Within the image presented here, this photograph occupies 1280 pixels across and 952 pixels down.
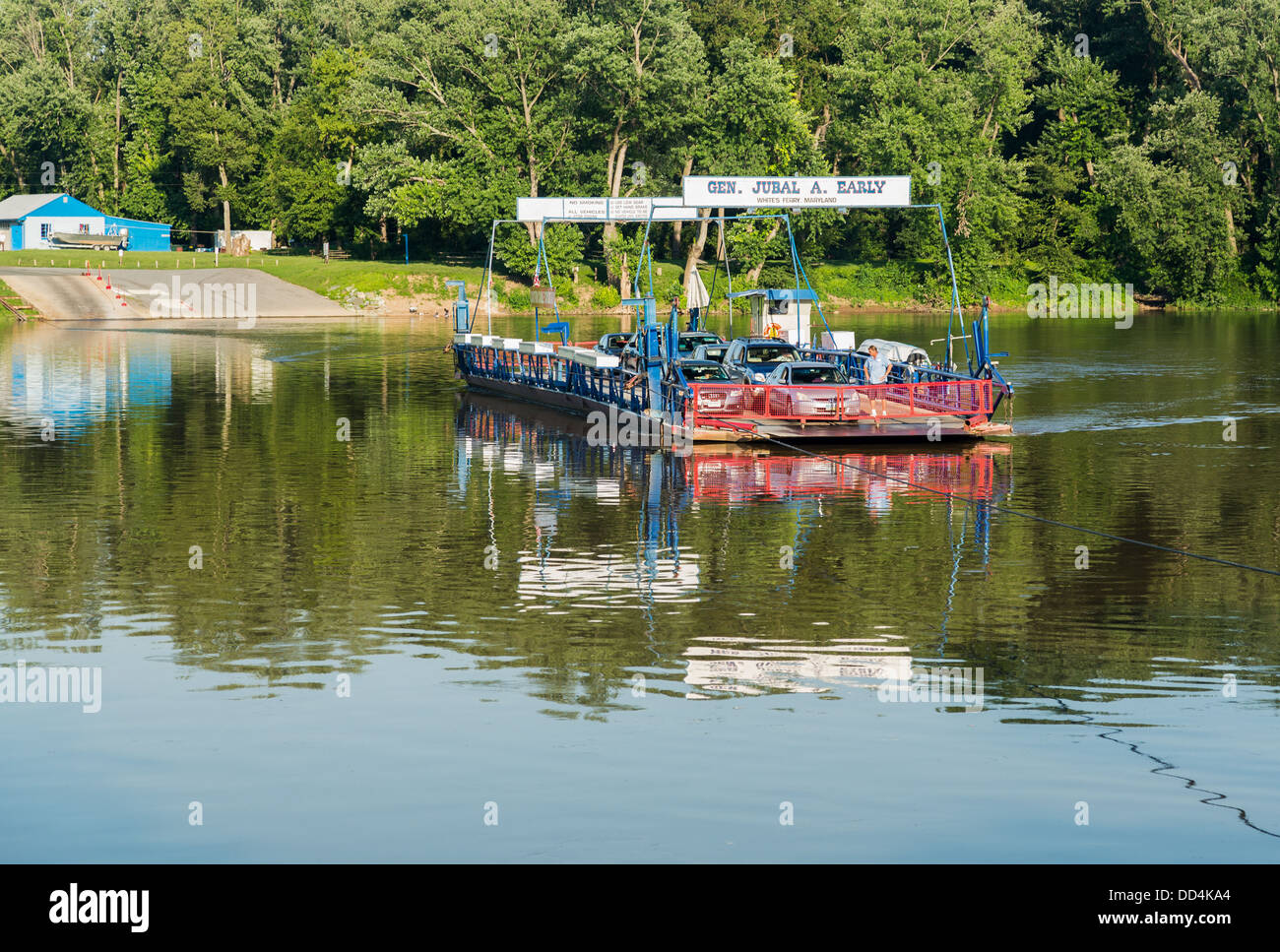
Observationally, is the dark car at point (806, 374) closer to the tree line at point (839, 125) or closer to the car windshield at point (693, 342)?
the car windshield at point (693, 342)

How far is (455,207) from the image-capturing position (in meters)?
104

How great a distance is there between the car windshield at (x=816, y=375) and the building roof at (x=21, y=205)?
111747 mm

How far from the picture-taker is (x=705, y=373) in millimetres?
36844

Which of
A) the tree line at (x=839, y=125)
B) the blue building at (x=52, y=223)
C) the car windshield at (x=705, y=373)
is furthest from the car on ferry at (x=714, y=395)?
the blue building at (x=52, y=223)

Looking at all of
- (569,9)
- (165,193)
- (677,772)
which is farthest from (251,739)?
(165,193)

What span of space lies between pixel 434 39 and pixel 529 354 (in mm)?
64782

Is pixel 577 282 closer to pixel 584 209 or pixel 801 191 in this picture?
pixel 584 209

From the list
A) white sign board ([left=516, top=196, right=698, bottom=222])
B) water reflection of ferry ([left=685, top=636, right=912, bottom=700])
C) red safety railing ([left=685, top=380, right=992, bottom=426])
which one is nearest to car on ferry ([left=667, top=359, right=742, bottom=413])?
red safety railing ([left=685, top=380, right=992, bottom=426])

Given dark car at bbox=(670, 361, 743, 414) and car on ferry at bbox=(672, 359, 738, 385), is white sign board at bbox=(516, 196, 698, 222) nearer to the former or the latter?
car on ferry at bbox=(672, 359, 738, 385)

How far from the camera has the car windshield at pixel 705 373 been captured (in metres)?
36.7

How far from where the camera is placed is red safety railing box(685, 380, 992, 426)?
1324 inches

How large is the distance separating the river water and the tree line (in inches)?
2756

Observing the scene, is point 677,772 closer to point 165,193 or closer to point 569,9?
point 569,9
